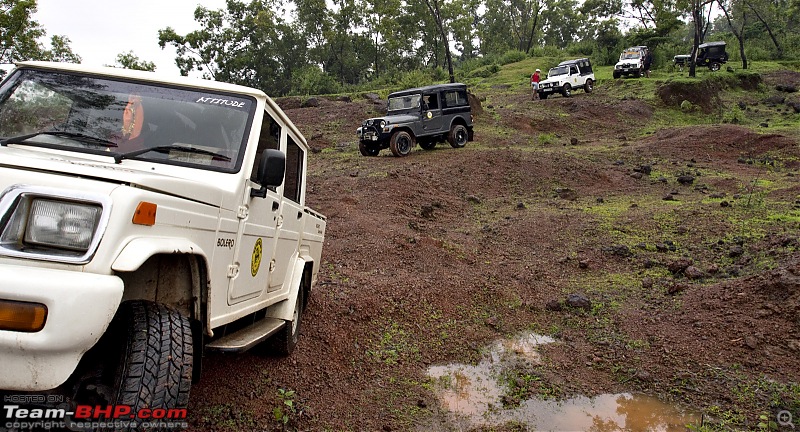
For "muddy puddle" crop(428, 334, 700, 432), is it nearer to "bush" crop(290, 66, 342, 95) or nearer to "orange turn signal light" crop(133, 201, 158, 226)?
"orange turn signal light" crop(133, 201, 158, 226)

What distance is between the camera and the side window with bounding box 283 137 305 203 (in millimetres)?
4256

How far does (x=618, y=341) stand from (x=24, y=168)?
4847 millimetres

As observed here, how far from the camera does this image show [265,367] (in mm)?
4117

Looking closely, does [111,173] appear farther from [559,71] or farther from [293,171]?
[559,71]

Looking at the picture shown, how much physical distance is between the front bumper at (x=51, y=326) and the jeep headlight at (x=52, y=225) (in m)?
0.10

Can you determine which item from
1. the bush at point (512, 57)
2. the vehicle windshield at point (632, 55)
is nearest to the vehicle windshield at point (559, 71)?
the vehicle windshield at point (632, 55)

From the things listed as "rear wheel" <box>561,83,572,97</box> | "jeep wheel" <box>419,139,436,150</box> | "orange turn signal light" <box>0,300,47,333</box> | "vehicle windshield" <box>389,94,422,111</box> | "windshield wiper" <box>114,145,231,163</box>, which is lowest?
"orange turn signal light" <box>0,300,47,333</box>

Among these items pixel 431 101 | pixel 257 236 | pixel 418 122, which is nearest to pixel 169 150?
pixel 257 236

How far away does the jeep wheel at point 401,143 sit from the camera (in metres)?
15.3

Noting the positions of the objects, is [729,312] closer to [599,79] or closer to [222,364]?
[222,364]

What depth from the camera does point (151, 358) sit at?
85.0 inches

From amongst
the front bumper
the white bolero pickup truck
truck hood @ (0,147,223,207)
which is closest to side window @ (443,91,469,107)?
the white bolero pickup truck

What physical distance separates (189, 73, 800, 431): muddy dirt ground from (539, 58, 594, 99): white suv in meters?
11.7

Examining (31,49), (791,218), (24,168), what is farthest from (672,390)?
(31,49)
